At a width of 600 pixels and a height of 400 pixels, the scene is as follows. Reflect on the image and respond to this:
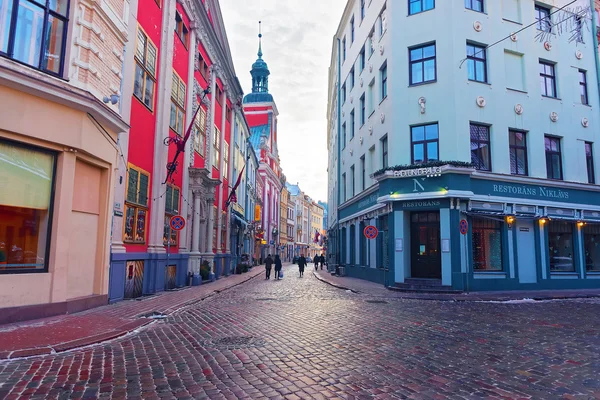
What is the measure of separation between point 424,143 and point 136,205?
12.7 meters

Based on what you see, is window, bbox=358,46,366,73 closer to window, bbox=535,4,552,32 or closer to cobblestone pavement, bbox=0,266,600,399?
window, bbox=535,4,552,32

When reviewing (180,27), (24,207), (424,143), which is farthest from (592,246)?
(24,207)

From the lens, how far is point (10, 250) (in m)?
9.41

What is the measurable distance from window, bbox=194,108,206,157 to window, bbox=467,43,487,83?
13.5 metres

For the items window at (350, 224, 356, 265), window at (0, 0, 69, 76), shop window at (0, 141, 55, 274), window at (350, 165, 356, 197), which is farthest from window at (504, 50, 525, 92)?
shop window at (0, 141, 55, 274)

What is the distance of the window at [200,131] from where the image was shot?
22203 millimetres

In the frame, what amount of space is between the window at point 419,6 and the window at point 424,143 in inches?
225

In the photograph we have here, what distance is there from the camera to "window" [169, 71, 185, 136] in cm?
1859

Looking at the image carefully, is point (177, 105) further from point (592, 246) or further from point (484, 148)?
point (592, 246)

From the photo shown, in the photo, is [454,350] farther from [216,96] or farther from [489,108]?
[216,96]

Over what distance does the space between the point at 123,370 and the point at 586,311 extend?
42.0 ft

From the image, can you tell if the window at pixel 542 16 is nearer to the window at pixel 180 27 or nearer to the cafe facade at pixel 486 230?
the cafe facade at pixel 486 230

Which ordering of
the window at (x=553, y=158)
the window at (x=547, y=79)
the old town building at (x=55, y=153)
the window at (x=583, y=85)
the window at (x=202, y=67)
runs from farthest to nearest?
the window at (x=202, y=67) < the window at (x=583, y=85) < the window at (x=547, y=79) < the window at (x=553, y=158) < the old town building at (x=55, y=153)

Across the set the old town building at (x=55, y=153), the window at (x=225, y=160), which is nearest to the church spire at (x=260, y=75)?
the window at (x=225, y=160)
